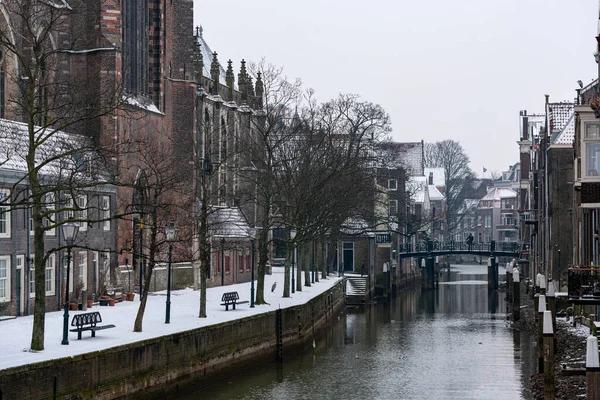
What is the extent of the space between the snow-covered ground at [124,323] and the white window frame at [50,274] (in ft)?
3.06

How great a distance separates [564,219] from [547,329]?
28117 millimetres

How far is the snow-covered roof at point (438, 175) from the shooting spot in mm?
138125

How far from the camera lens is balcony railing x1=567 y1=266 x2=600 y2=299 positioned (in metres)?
30.0

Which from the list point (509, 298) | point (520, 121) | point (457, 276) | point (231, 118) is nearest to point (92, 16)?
point (231, 118)

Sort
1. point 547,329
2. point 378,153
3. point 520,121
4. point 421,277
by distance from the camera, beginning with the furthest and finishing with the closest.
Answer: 1. point 421,277
2. point 520,121
3. point 378,153
4. point 547,329

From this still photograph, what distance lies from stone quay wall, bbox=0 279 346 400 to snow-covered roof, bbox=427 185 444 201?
287 feet

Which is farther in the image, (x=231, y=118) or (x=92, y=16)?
(x=231, y=118)

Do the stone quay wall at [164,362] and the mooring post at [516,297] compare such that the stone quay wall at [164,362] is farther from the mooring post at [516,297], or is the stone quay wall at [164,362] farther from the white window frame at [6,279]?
the mooring post at [516,297]

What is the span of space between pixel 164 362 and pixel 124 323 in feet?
16.7

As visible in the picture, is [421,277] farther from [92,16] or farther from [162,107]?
[92,16]

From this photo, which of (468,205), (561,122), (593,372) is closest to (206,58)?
(561,122)

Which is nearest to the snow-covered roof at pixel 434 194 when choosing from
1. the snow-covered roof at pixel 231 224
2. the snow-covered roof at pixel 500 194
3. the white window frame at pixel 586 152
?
the snow-covered roof at pixel 500 194

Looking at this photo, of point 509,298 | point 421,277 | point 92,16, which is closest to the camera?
point 92,16

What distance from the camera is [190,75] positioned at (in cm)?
5703
